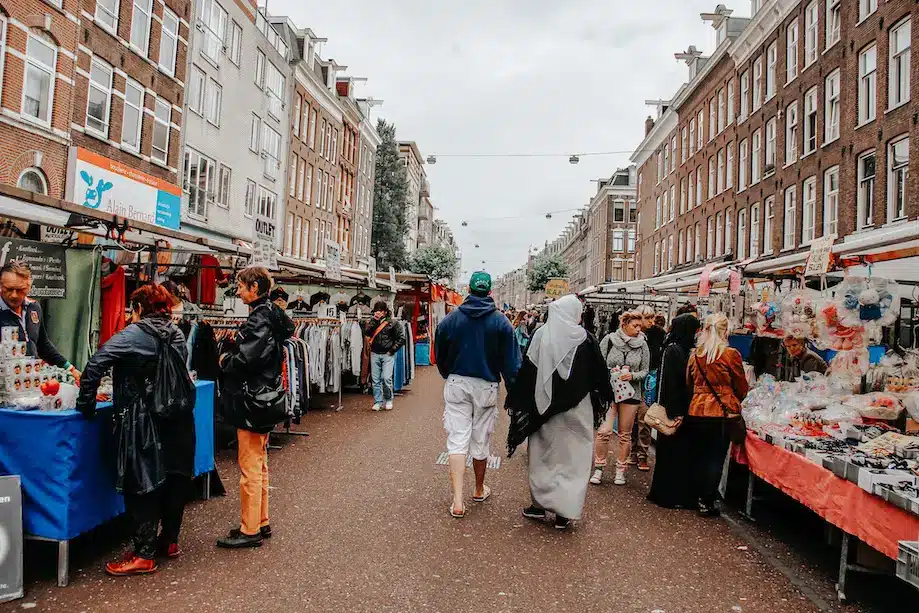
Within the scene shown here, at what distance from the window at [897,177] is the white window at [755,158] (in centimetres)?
943

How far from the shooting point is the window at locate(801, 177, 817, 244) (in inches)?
912

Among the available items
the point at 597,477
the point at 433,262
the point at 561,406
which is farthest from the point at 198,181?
the point at 433,262

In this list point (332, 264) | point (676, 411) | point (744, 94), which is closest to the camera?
point (676, 411)

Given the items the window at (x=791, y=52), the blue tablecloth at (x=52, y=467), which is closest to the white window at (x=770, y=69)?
the window at (x=791, y=52)

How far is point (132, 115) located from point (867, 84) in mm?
21681

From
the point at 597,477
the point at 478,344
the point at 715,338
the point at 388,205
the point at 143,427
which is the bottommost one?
the point at 597,477

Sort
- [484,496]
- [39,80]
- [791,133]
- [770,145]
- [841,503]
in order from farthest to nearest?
1. [770,145]
2. [791,133]
3. [39,80]
4. [484,496]
5. [841,503]

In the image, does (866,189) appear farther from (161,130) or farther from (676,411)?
(161,130)

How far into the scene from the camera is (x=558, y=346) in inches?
215

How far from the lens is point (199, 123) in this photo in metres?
24.0

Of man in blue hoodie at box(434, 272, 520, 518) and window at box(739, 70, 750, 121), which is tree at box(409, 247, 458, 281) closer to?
window at box(739, 70, 750, 121)

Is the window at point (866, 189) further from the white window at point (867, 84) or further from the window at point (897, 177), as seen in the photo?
the white window at point (867, 84)

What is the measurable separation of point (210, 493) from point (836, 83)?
22959mm

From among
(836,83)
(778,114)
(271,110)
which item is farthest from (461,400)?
(271,110)
